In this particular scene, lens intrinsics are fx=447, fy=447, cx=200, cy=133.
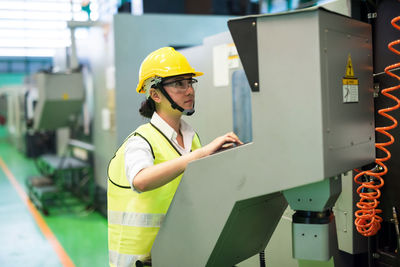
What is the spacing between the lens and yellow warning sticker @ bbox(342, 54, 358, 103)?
144 centimetres

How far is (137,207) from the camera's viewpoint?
187 centimetres

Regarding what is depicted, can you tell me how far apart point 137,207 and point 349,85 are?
3.19 ft

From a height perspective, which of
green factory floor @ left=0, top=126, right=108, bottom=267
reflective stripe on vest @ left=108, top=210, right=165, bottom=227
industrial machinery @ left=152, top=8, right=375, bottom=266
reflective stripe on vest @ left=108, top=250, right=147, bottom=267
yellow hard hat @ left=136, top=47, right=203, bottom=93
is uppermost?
yellow hard hat @ left=136, top=47, right=203, bottom=93

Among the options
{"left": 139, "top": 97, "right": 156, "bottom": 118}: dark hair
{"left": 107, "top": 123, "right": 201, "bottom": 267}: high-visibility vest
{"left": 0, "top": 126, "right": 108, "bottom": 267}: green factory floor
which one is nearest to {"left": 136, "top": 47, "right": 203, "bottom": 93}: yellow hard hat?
{"left": 139, "top": 97, "right": 156, "bottom": 118}: dark hair

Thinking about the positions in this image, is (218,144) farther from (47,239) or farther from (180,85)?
(47,239)

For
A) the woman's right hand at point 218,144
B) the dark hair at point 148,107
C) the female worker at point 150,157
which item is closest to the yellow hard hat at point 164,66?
the female worker at point 150,157

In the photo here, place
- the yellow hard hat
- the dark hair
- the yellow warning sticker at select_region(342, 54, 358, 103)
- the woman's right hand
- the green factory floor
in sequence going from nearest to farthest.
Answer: the yellow warning sticker at select_region(342, 54, 358, 103)
the woman's right hand
the yellow hard hat
the dark hair
the green factory floor

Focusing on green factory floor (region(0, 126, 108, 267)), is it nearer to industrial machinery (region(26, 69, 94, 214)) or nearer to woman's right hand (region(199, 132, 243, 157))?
industrial machinery (region(26, 69, 94, 214))

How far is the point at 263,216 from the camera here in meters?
1.78

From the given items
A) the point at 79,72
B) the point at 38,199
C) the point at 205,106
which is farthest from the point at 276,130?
the point at 38,199

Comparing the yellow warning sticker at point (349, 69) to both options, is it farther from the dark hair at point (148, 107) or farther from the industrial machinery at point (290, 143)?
the dark hair at point (148, 107)

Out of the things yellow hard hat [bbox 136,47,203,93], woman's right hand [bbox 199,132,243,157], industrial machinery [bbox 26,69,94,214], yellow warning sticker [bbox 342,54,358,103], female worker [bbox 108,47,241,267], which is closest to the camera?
yellow warning sticker [bbox 342,54,358,103]

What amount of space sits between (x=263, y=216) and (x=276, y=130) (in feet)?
1.73

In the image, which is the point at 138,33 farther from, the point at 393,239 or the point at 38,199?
the point at 393,239
